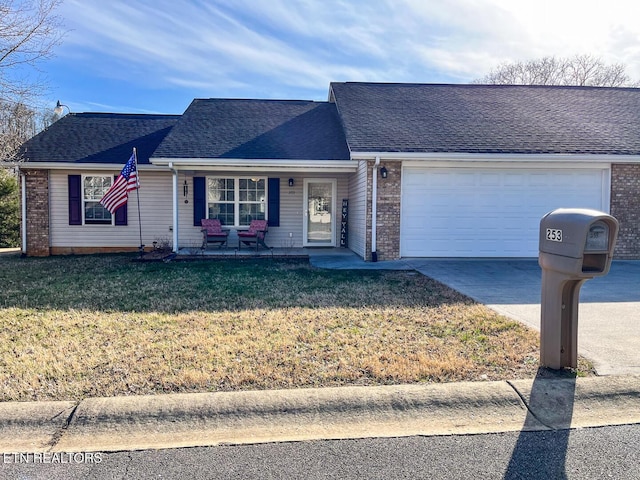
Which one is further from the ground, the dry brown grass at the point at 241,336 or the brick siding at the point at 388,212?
the brick siding at the point at 388,212

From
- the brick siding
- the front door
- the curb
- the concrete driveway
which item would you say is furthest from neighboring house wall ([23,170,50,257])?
the curb

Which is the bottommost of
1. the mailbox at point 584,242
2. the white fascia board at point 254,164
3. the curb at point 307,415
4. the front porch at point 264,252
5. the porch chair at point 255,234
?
the curb at point 307,415

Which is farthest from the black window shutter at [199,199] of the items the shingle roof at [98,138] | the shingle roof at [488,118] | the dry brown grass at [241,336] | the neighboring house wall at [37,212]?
the dry brown grass at [241,336]

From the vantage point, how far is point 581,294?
7254 mm

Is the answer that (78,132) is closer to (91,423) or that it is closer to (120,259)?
(120,259)

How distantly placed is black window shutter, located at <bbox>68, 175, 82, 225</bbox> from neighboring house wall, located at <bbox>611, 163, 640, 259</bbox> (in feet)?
47.1

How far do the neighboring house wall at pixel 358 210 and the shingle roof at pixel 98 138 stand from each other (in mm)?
6053

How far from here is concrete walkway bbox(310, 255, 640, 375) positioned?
449 cm

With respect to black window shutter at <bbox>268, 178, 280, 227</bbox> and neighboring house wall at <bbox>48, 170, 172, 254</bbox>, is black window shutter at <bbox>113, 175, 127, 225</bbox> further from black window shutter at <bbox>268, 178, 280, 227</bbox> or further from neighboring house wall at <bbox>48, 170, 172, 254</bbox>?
black window shutter at <bbox>268, 178, 280, 227</bbox>

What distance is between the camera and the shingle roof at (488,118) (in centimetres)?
1066

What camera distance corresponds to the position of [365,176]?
35.6ft

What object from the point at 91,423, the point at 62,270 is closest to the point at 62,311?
the point at 91,423

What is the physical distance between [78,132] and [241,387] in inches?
533

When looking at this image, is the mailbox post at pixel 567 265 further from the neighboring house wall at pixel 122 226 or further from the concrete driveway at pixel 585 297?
the neighboring house wall at pixel 122 226
